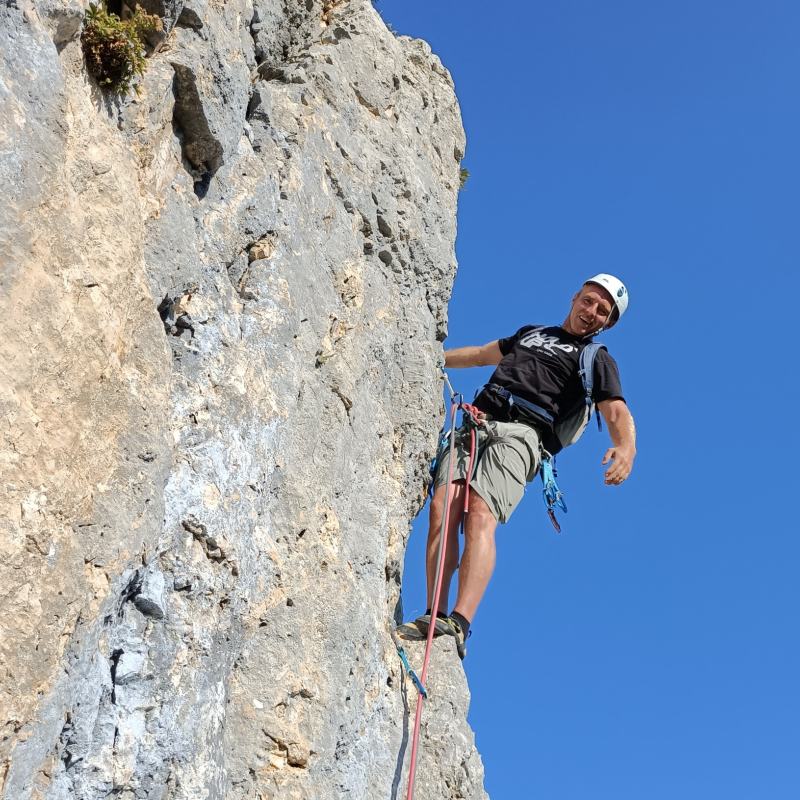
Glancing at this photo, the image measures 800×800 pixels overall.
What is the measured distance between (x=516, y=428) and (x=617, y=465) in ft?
2.91

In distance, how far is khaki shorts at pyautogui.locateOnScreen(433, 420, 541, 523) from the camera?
24.0 feet

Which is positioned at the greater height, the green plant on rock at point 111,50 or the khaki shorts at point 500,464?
the khaki shorts at point 500,464

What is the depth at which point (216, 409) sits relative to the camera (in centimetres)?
486

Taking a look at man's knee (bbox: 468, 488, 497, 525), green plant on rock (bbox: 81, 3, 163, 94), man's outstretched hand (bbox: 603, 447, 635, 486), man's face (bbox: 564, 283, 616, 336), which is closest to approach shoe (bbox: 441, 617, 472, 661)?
man's knee (bbox: 468, 488, 497, 525)

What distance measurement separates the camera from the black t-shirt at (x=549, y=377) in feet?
25.4

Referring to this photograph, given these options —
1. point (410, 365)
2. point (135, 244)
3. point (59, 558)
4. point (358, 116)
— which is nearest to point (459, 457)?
point (410, 365)

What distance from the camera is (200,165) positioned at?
529 cm

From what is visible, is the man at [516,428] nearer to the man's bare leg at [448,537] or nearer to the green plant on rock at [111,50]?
the man's bare leg at [448,537]

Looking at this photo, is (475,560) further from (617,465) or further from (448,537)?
(617,465)

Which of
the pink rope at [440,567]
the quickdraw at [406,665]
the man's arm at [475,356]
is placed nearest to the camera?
the pink rope at [440,567]

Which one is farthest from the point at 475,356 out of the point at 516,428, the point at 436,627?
the point at 436,627

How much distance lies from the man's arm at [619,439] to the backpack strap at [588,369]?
15 centimetres

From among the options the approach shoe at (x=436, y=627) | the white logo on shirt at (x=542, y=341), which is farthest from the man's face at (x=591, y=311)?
the approach shoe at (x=436, y=627)

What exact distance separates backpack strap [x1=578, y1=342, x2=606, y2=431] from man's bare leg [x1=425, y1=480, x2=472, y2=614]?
126 cm
